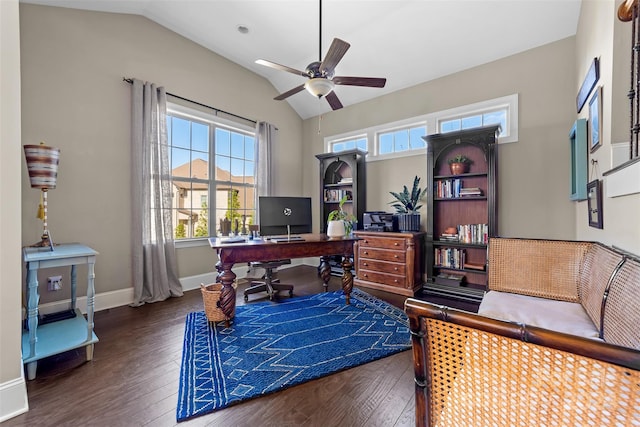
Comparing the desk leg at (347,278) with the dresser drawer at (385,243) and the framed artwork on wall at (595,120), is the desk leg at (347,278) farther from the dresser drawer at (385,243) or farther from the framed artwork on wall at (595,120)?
the framed artwork on wall at (595,120)

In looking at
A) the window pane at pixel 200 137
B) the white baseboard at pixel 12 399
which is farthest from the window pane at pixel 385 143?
the white baseboard at pixel 12 399

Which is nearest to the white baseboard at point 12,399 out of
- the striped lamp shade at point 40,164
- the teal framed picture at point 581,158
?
the striped lamp shade at point 40,164

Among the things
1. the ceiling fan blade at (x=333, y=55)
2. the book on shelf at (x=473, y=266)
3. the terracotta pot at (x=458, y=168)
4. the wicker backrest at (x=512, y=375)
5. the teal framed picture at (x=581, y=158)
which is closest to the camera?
the wicker backrest at (x=512, y=375)

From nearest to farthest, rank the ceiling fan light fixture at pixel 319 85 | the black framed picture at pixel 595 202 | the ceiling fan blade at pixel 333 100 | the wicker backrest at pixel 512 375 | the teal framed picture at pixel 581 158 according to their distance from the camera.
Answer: the wicker backrest at pixel 512 375 → the black framed picture at pixel 595 202 → the teal framed picture at pixel 581 158 → the ceiling fan light fixture at pixel 319 85 → the ceiling fan blade at pixel 333 100

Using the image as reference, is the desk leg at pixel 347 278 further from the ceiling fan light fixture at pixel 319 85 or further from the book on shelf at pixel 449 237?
the ceiling fan light fixture at pixel 319 85

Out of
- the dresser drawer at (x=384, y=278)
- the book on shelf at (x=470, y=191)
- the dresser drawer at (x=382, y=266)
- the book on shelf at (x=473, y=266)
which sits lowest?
the dresser drawer at (x=384, y=278)

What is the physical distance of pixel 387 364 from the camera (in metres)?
1.96

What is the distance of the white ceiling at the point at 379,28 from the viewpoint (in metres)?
2.91

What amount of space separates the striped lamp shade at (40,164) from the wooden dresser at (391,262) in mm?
3057

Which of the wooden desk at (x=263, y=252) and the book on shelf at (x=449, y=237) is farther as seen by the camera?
the book on shelf at (x=449, y=237)

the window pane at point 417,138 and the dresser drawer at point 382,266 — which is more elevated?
the window pane at point 417,138

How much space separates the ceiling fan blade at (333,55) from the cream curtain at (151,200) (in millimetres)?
2269

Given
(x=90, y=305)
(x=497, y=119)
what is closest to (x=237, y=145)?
(x=90, y=305)

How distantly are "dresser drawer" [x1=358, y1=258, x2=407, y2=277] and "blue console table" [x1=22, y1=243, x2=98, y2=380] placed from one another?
9.94 ft
